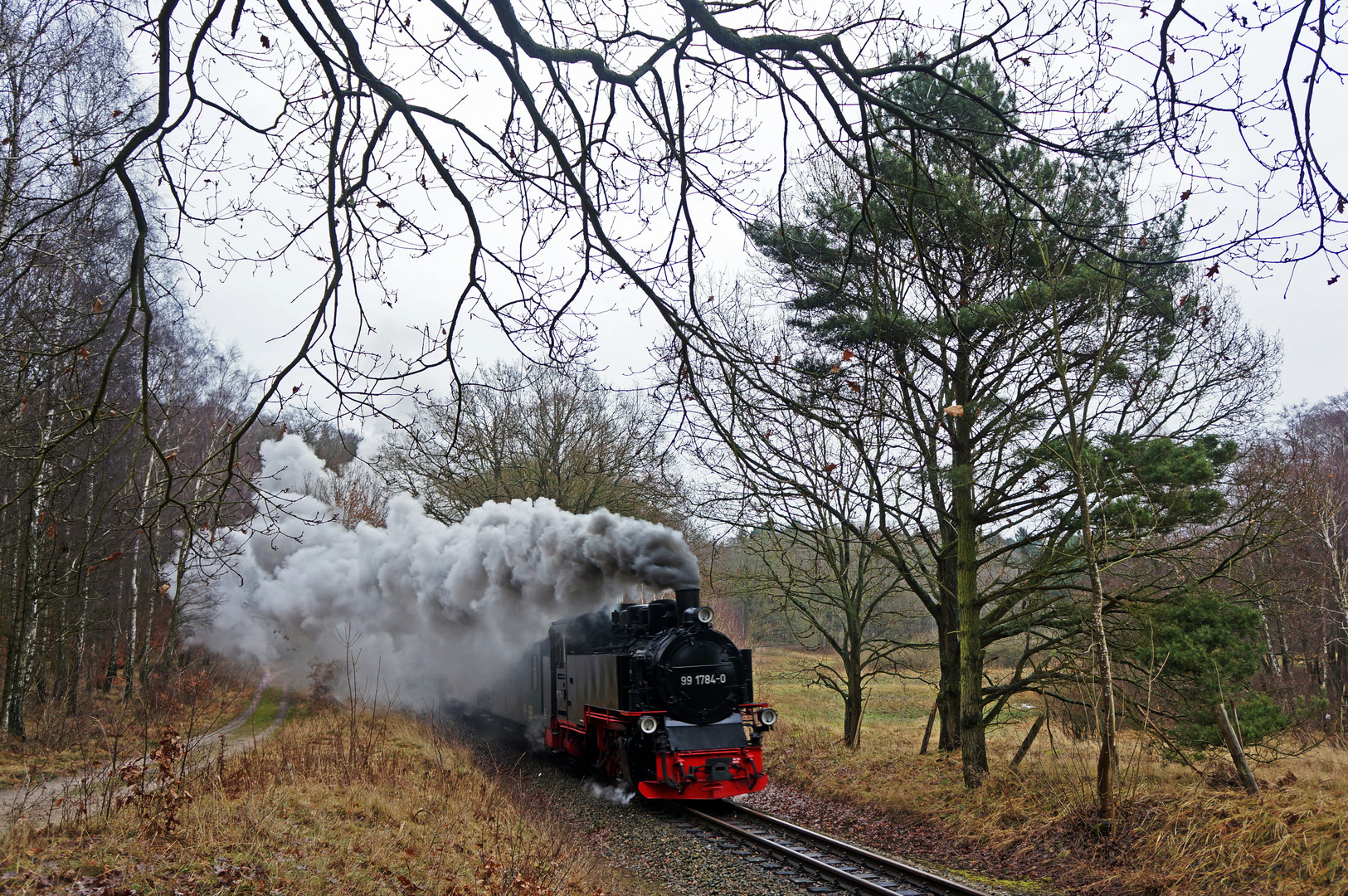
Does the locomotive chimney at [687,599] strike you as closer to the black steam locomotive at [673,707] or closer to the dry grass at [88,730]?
the black steam locomotive at [673,707]

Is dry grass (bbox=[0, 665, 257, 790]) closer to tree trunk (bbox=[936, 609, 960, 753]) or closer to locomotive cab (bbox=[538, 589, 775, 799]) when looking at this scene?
locomotive cab (bbox=[538, 589, 775, 799])

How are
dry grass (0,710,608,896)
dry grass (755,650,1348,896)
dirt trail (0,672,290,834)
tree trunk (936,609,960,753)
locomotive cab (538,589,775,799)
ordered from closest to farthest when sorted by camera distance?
dry grass (0,710,608,896) → dirt trail (0,672,290,834) → dry grass (755,650,1348,896) → locomotive cab (538,589,775,799) → tree trunk (936,609,960,753)

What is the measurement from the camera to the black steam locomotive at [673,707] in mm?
10555

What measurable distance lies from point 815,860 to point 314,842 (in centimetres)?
449

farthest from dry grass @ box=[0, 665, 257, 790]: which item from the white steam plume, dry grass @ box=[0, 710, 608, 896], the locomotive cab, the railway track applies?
the railway track

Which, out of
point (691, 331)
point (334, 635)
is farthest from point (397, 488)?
point (691, 331)

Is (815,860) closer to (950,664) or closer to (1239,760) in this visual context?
(1239,760)

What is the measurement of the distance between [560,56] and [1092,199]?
645 centimetres

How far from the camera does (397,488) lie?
25.0 m

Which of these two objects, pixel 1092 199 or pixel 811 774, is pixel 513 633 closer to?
pixel 811 774

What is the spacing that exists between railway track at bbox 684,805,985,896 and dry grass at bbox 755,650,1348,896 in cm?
132

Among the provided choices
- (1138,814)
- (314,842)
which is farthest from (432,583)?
(1138,814)

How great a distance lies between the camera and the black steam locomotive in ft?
34.6

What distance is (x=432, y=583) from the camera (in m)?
17.3
